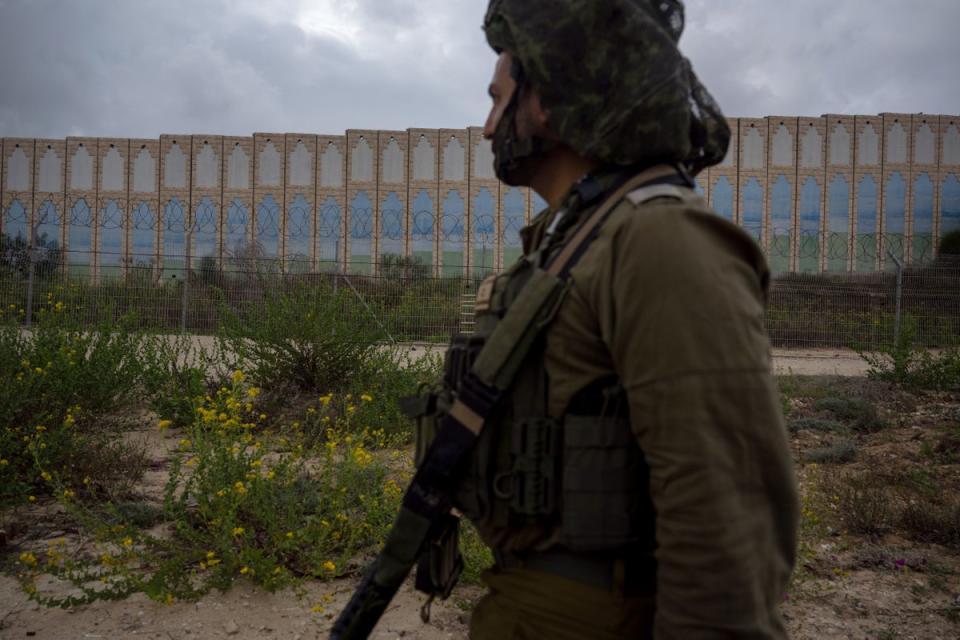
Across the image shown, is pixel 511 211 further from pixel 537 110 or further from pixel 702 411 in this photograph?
pixel 702 411

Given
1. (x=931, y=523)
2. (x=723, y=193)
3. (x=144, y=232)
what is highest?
(x=723, y=193)

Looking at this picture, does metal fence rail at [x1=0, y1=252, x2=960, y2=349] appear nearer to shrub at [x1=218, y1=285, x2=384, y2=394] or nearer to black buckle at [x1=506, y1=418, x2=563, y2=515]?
shrub at [x1=218, y1=285, x2=384, y2=394]

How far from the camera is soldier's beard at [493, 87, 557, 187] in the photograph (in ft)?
4.54

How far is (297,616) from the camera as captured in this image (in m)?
2.94

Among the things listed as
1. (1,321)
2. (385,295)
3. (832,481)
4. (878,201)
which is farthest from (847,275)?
(1,321)

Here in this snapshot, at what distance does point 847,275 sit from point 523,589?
1064 inches

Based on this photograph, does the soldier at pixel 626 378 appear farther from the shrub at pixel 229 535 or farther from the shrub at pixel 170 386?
the shrub at pixel 170 386

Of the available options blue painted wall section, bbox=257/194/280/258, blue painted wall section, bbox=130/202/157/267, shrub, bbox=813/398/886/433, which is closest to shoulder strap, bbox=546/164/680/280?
shrub, bbox=813/398/886/433

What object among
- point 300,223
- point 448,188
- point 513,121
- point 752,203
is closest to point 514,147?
point 513,121

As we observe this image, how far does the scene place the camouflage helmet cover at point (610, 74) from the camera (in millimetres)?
1218

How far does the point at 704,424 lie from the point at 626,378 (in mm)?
138

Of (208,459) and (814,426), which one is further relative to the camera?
(814,426)

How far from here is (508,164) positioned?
144 centimetres

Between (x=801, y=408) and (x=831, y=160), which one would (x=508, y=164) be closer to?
(x=801, y=408)
